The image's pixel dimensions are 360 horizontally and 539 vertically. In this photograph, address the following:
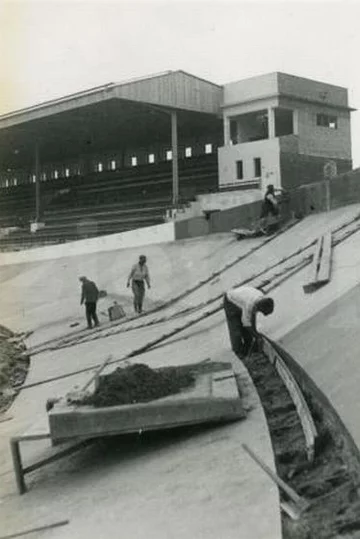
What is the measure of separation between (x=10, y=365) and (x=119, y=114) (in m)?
18.8

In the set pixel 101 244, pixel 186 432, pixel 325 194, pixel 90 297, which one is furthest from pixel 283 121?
pixel 186 432

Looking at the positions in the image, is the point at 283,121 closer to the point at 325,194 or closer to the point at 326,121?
the point at 326,121

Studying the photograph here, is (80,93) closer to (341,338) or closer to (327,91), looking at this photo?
(327,91)

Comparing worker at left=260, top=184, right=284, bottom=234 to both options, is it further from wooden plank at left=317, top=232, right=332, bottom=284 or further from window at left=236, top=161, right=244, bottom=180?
window at left=236, top=161, right=244, bottom=180

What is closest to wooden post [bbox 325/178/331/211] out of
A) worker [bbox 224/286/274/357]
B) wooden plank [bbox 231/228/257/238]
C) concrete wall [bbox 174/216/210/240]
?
wooden plank [bbox 231/228/257/238]

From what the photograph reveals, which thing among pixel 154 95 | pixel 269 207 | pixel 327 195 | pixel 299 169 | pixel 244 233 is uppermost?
pixel 154 95

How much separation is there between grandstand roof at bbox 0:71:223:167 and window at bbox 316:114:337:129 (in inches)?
173

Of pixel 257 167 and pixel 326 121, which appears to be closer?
pixel 257 167

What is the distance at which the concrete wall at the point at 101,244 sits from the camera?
78.8 ft

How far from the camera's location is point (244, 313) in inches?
357

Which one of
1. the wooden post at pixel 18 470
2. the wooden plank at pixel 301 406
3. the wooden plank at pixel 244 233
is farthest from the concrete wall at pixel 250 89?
the wooden post at pixel 18 470

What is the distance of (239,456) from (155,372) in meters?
2.14

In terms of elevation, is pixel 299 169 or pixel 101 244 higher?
pixel 299 169

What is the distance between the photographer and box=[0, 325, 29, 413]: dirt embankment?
11.8 metres
